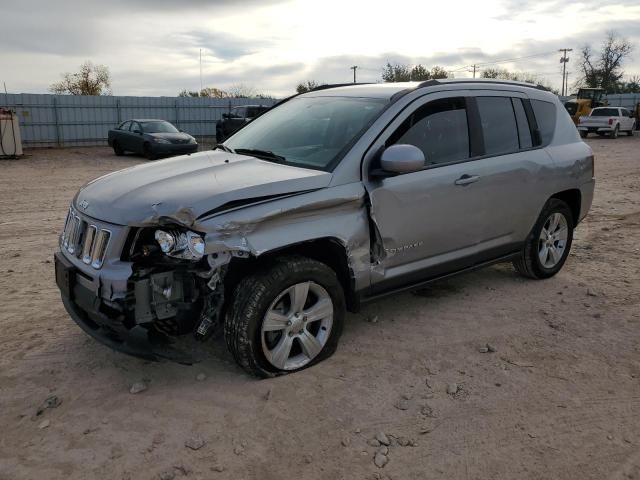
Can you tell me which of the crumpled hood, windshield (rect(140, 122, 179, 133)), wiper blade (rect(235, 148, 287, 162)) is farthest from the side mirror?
windshield (rect(140, 122, 179, 133))

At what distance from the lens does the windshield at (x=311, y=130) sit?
12.9 ft

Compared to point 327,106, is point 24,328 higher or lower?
lower

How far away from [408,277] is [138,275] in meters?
1.96

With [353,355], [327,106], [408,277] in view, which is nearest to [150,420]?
[353,355]

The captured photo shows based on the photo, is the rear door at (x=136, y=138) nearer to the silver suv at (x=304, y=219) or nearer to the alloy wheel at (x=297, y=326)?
the silver suv at (x=304, y=219)

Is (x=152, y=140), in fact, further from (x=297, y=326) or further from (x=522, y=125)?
(x=297, y=326)

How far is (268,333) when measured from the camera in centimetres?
351

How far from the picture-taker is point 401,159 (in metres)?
3.66

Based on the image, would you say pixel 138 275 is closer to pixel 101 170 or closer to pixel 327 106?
pixel 327 106

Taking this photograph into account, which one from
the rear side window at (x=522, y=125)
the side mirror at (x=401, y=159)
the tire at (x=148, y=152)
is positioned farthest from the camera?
the tire at (x=148, y=152)

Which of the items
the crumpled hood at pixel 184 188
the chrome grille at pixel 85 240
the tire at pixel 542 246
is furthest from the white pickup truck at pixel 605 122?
the chrome grille at pixel 85 240

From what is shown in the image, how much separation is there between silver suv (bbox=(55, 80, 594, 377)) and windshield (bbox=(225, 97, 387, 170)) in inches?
0.6

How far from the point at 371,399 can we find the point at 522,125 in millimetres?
3029

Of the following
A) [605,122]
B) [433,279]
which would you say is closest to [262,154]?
[433,279]
